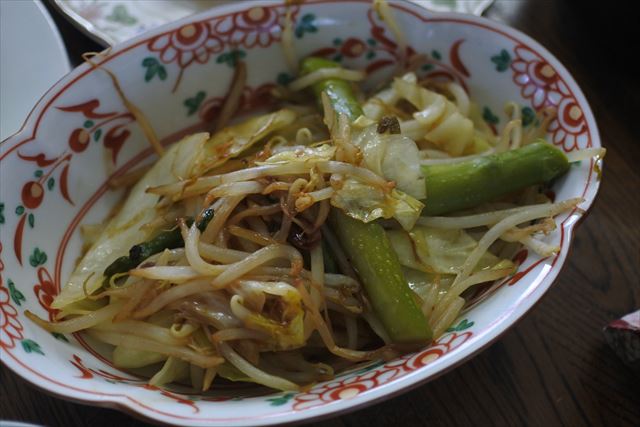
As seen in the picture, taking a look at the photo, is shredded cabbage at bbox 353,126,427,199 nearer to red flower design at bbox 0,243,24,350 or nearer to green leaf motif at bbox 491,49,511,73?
green leaf motif at bbox 491,49,511,73

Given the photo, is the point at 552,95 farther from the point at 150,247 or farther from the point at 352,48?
the point at 150,247

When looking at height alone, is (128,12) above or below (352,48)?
above

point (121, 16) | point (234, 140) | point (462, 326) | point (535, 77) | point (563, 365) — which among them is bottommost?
point (563, 365)

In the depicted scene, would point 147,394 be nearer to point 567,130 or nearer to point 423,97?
point 423,97

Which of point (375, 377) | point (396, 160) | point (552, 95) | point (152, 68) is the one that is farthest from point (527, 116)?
point (152, 68)

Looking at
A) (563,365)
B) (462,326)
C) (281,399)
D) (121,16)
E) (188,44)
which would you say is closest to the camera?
(281,399)

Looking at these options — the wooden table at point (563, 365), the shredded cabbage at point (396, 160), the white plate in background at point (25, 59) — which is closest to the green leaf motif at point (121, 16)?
the wooden table at point (563, 365)

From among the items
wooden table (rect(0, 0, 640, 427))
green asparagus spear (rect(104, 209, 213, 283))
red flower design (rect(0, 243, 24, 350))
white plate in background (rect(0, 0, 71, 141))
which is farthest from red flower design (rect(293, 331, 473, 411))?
white plate in background (rect(0, 0, 71, 141))
